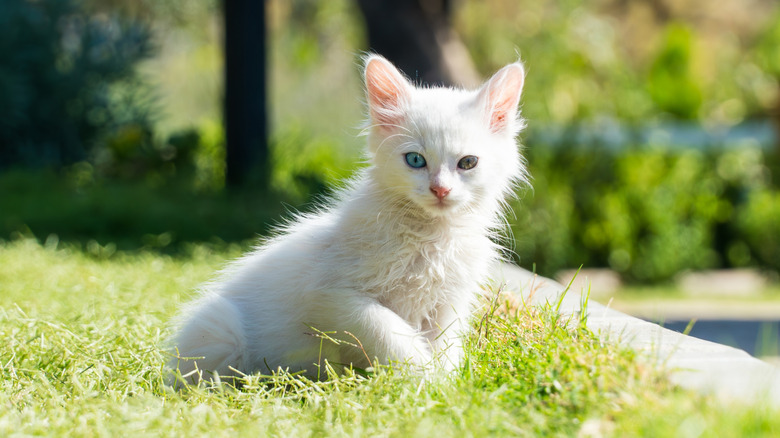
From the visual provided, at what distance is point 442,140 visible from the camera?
103 inches

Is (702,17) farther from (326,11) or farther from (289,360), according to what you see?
(289,360)

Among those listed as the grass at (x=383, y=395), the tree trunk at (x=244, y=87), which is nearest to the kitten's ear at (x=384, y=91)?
the grass at (x=383, y=395)

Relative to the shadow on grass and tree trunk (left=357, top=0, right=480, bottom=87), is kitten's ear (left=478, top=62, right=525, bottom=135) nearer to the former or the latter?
the shadow on grass

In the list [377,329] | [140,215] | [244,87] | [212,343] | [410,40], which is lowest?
[140,215]

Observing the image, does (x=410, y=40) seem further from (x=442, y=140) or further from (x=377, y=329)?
(x=377, y=329)

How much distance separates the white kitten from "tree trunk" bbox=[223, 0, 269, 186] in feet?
16.6

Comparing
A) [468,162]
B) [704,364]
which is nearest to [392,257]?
[468,162]

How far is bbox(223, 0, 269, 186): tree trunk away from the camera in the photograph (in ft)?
25.4

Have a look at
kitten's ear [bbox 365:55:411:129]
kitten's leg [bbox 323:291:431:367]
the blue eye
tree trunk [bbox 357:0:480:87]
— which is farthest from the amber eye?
tree trunk [bbox 357:0:480:87]

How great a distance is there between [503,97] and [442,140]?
390 mm

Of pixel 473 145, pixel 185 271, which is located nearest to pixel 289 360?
pixel 473 145

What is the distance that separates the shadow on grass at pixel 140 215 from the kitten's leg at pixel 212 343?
10.5ft

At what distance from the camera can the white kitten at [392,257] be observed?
8.48ft

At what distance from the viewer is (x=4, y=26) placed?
30.4ft
